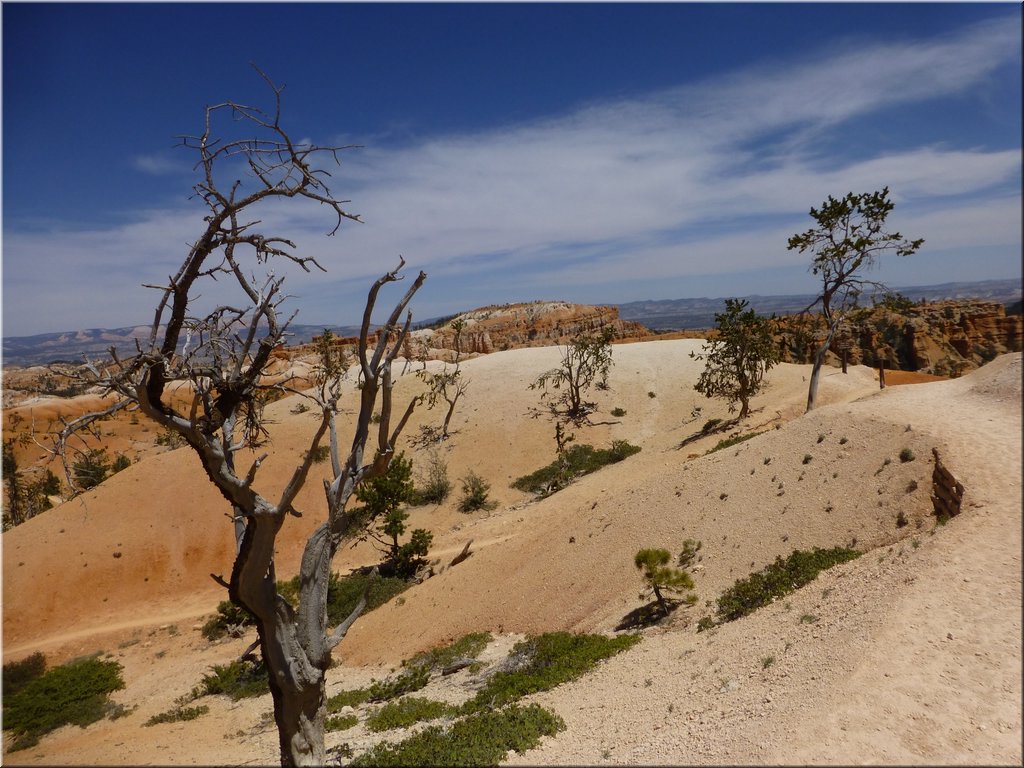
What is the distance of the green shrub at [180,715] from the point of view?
11004mm

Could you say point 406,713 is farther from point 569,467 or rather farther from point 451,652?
point 569,467

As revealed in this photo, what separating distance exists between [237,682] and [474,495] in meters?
13.1

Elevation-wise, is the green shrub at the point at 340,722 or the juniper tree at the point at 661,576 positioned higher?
the juniper tree at the point at 661,576

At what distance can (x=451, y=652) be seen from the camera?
41.9 feet

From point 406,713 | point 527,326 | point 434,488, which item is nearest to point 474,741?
point 406,713

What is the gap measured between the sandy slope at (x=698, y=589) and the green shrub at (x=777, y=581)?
48 cm

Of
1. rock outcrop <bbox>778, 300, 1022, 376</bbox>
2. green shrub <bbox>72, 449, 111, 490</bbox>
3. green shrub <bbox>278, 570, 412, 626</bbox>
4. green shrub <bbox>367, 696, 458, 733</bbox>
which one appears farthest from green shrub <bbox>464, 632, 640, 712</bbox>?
rock outcrop <bbox>778, 300, 1022, 376</bbox>

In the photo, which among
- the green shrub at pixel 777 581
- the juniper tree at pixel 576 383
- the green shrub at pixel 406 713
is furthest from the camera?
the juniper tree at pixel 576 383

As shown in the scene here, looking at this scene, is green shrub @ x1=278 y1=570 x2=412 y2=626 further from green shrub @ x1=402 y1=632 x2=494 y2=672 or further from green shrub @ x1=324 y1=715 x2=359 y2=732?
green shrub @ x1=324 y1=715 x2=359 y2=732

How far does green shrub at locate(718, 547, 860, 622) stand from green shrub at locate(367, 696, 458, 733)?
4.97 m

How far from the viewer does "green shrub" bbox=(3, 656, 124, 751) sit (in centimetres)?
1226

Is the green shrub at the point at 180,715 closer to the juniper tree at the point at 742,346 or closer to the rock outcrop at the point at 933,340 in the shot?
the juniper tree at the point at 742,346

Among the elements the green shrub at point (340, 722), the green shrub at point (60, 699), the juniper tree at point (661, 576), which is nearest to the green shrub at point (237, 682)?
the green shrub at point (60, 699)

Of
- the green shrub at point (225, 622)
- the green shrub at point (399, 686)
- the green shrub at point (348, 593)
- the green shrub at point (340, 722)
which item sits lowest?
the green shrub at point (225, 622)
